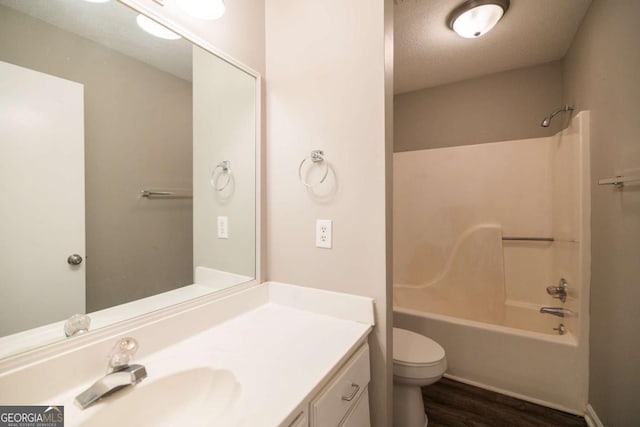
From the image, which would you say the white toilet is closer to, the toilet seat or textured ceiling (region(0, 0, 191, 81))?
the toilet seat

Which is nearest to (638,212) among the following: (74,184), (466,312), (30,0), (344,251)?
(344,251)

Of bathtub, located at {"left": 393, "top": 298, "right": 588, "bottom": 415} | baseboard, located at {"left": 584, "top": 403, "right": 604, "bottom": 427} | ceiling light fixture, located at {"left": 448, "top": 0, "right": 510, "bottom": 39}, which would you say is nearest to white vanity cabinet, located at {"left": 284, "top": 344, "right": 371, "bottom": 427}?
bathtub, located at {"left": 393, "top": 298, "right": 588, "bottom": 415}

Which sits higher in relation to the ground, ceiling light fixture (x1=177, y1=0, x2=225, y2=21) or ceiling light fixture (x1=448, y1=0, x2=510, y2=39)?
ceiling light fixture (x1=448, y1=0, x2=510, y2=39)

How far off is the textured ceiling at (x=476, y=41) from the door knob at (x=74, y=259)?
206cm

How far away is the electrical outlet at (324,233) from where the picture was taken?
1.13 m

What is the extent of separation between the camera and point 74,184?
769 mm

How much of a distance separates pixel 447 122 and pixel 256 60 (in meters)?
2.13

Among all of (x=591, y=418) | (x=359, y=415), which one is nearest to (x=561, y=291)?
(x=591, y=418)

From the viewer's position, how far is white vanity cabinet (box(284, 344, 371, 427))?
0.64 meters

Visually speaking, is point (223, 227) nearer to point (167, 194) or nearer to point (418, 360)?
point (167, 194)

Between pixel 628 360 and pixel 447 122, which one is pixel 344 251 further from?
pixel 447 122

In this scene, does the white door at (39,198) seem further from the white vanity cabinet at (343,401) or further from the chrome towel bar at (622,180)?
the chrome towel bar at (622,180)

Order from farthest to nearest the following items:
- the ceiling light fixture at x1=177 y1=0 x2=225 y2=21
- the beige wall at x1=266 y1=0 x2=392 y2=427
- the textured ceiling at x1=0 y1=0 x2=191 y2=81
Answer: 1. the beige wall at x1=266 y1=0 x2=392 y2=427
2. the ceiling light fixture at x1=177 y1=0 x2=225 y2=21
3. the textured ceiling at x1=0 y1=0 x2=191 y2=81

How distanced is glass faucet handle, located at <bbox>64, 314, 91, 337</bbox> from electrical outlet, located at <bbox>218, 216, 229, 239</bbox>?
57 cm
